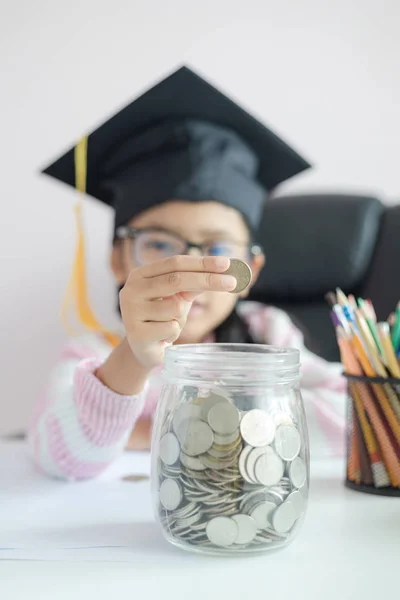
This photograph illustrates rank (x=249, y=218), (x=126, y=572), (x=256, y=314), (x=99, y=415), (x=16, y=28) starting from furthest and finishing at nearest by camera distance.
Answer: (x=16, y=28) < (x=256, y=314) < (x=249, y=218) < (x=99, y=415) < (x=126, y=572)

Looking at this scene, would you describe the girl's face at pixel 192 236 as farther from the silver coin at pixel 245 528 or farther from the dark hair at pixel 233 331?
the silver coin at pixel 245 528

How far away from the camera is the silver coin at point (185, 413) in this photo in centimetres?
46

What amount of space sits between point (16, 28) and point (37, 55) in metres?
0.08

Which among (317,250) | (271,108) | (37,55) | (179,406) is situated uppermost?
(37,55)

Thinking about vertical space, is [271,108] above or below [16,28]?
below

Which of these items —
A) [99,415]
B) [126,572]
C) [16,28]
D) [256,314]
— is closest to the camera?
[126,572]

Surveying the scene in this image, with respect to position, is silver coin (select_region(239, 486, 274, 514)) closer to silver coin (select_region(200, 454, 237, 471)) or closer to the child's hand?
silver coin (select_region(200, 454, 237, 471))

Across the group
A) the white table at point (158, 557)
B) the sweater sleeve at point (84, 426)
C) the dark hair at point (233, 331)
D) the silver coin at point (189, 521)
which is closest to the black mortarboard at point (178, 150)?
the dark hair at point (233, 331)

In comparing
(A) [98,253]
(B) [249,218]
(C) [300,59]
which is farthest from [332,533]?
(C) [300,59]

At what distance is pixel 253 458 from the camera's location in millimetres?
448

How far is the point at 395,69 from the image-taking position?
5.18 ft

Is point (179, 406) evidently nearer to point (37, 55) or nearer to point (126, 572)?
point (126, 572)

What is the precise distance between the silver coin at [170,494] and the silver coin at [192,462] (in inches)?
0.7

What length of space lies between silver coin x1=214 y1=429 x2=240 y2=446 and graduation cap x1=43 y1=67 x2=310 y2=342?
531 mm
